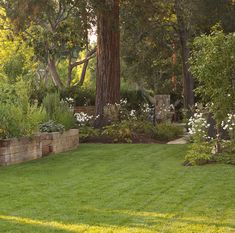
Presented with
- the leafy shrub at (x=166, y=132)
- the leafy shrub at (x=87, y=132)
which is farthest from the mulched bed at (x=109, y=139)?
the leafy shrub at (x=166, y=132)

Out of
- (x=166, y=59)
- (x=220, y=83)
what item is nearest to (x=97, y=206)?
(x=220, y=83)

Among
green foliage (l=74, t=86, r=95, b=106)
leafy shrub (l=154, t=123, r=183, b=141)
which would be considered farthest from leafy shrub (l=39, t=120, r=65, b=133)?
green foliage (l=74, t=86, r=95, b=106)

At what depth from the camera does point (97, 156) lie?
11906 millimetres

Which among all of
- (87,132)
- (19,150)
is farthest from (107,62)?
(19,150)

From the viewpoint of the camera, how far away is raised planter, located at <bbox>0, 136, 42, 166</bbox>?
10.6m

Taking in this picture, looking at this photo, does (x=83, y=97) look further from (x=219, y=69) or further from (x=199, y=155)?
(x=199, y=155)

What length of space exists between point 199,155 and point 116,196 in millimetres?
3520

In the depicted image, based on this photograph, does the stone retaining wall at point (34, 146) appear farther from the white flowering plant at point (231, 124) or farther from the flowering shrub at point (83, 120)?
the white flowering plant at point (231, 124)

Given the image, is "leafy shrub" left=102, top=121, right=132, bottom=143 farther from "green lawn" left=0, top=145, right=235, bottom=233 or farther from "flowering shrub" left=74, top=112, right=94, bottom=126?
"green lawn" left=0, top=145, right=235, bottom=233

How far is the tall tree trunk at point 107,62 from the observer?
17.0 meters

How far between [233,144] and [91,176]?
144 inches

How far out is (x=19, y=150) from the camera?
36.6 ft

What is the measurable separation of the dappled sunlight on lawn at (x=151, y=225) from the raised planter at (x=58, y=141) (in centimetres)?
622

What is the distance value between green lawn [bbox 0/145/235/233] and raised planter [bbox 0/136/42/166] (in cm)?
31
